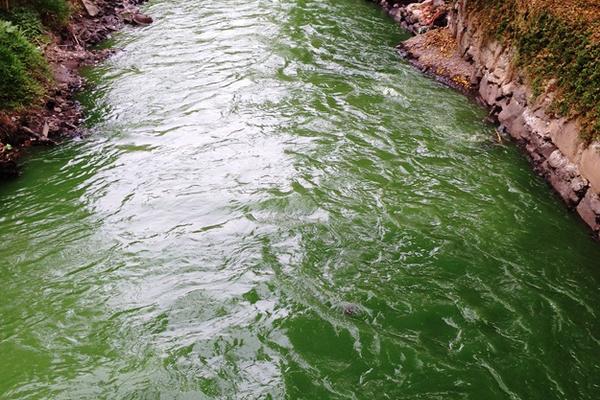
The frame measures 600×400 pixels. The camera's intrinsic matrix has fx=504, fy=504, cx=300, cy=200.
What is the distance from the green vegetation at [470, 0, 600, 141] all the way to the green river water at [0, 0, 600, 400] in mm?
1329

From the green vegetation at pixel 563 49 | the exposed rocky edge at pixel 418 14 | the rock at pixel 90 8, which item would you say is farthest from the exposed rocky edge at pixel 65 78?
the green vegetation at pixel 563 49

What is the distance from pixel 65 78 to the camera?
38.5 feet

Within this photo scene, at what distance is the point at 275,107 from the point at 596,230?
21.3ft

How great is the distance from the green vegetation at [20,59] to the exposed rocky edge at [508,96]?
9013 mm

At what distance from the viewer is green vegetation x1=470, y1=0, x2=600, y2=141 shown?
7578mm

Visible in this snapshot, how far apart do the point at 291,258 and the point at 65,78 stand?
328 inches

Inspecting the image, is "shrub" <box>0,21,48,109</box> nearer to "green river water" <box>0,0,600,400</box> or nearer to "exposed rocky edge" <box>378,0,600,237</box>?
"green river water" <box>0,0,600,400</box>

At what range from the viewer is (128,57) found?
13.6 meters

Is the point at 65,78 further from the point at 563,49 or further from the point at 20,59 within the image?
the point at 563,49

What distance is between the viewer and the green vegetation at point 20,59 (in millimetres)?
9438

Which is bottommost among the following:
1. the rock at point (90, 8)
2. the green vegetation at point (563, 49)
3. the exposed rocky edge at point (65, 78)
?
the exposed rocky edge at point (65, 78)

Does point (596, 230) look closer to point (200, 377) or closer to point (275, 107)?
point (200, 377)

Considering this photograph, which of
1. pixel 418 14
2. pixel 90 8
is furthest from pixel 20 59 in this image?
pixel 418 14

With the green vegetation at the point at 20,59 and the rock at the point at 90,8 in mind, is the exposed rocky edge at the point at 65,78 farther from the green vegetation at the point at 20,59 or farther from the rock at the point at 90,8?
the green vegetation at the point at 20,59
